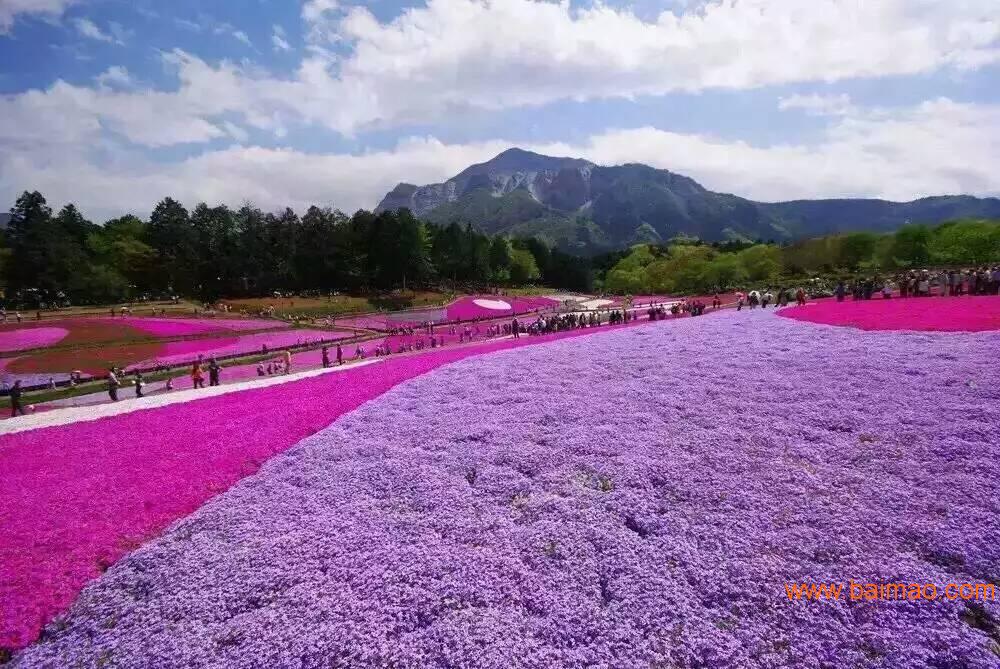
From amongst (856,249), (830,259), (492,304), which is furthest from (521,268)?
(856,249)

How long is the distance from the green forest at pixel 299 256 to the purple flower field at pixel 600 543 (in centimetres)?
7874

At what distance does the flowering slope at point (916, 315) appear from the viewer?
18672 millimetres

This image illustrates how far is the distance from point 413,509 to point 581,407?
19.2 feet

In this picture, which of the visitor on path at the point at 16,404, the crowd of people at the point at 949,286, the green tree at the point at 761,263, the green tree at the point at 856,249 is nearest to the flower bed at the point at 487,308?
the crowd of people at the point at 949,286

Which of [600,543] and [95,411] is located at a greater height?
[600,543]

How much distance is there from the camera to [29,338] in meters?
42.0

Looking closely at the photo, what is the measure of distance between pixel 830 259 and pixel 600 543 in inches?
4800

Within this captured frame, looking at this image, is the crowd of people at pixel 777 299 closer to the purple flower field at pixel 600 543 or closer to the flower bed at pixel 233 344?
the purple flower field at pixel 600 543

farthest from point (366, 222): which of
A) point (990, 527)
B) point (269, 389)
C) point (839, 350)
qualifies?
point (990, 527)

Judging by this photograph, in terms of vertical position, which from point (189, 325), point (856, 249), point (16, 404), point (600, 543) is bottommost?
point (16, 404)

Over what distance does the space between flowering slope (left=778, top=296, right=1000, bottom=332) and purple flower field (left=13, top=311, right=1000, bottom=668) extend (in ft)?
20.5

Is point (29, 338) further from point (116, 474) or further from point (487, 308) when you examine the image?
point (487, 308)

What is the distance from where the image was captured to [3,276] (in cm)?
7288

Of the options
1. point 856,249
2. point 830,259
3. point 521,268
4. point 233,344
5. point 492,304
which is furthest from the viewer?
point 521,268
